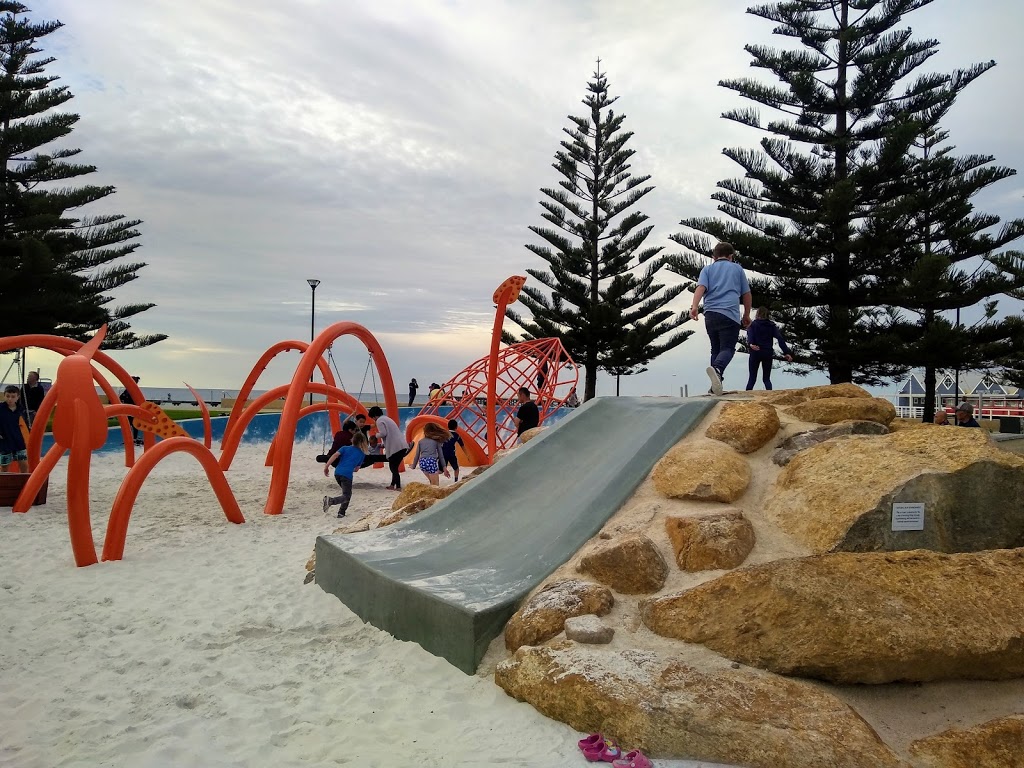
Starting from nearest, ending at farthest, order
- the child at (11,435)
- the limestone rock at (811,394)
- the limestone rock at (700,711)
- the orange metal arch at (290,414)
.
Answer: the limestone rock at (700,711) → the limestone rock at (811,394) → the orange metal arch at (290,414) → the child at (11,435)

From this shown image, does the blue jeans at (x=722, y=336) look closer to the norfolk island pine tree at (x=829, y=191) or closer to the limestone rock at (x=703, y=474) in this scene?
the limestone rock at (x=703, y=474)

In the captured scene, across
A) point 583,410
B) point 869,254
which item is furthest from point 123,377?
point 869,254

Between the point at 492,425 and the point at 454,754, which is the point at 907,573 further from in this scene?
the point at 492,425

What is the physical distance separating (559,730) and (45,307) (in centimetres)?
1493

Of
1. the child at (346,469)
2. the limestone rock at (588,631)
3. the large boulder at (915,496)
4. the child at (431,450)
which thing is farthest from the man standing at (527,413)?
the limestone rock at (588,631)

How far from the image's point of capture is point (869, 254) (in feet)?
43.3

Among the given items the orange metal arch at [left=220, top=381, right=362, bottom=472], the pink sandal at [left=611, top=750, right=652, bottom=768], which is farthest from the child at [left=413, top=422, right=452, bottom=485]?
the pink sandal at [left=611, top=750, right=652, bottom=768]

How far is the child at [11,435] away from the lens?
299 inches

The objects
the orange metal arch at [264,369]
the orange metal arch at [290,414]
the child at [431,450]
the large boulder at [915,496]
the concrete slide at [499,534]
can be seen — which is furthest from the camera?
the orange metal arch at [264,369]

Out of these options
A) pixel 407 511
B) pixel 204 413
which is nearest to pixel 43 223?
pixel 204 413

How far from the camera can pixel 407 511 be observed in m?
5.41

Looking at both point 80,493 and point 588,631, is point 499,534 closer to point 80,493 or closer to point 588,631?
point 588,631

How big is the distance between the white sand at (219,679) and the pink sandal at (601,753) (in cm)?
4

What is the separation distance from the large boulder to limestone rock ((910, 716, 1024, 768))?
87 centimetres
